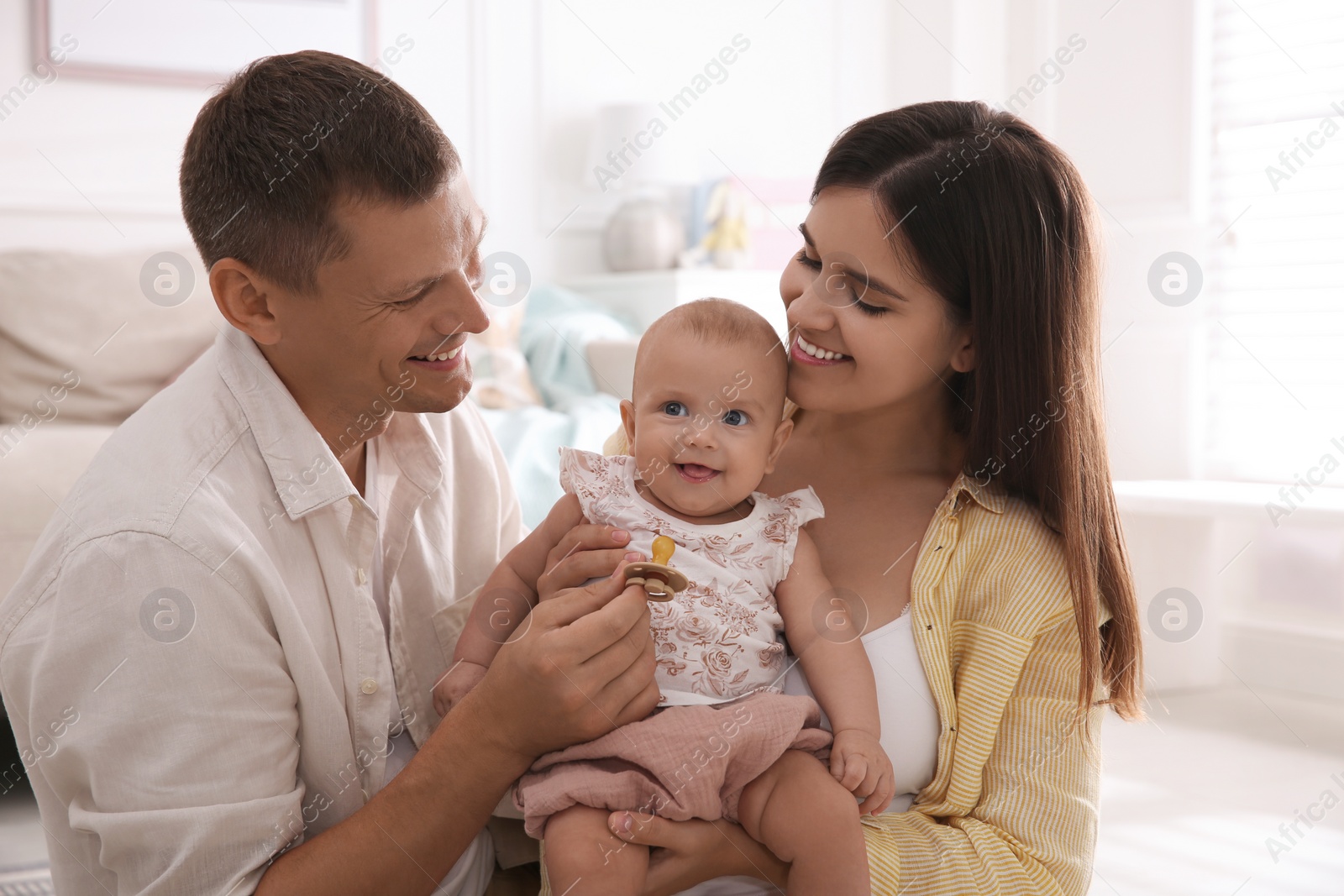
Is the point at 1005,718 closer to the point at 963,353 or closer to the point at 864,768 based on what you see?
the point at 864,768

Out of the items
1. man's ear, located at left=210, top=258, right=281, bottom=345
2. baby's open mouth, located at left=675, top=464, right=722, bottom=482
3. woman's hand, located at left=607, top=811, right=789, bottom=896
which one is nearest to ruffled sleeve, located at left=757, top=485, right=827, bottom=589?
baby's open mouth, located at left=675, top=464, right=722, bottom=482

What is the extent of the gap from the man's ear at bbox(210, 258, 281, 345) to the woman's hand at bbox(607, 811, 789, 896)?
0.66 metres

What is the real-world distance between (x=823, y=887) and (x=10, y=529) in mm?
2175

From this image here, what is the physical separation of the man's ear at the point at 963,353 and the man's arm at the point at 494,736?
0.58 metres

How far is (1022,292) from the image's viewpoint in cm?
140

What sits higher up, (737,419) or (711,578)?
(737,419)

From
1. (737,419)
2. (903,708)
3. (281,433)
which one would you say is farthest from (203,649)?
(903,708)

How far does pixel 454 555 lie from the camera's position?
4.91 feet

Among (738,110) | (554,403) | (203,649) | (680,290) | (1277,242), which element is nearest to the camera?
(203,649)

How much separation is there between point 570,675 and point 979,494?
609 mm

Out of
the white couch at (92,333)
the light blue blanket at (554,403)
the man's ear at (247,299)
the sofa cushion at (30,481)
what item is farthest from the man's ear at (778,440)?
the white couch at (92,333)

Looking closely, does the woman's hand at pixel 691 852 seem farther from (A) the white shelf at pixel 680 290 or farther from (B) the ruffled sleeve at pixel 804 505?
(A) the white shelf at pixel 680 290

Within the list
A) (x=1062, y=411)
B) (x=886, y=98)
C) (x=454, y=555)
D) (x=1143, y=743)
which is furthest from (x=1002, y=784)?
(x=886, y=98)

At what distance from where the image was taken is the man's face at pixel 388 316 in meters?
1.23
